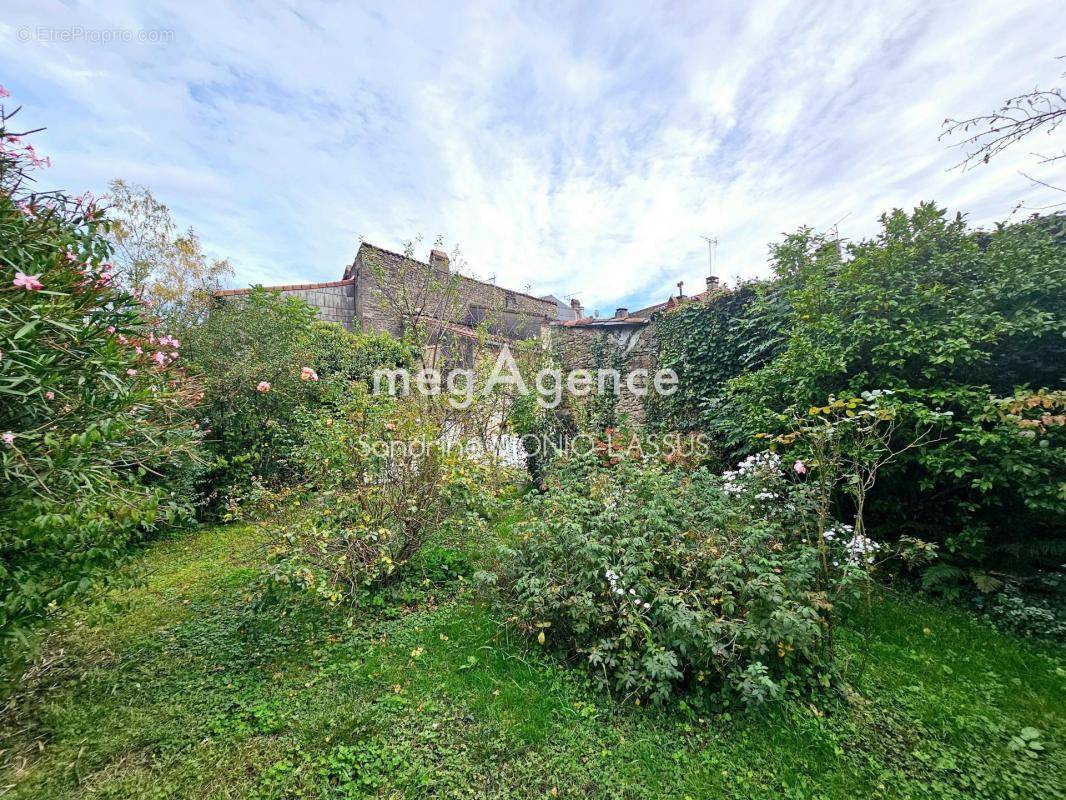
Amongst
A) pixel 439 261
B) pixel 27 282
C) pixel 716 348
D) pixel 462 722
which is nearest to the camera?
pixel 27 282

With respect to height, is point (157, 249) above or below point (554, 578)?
above

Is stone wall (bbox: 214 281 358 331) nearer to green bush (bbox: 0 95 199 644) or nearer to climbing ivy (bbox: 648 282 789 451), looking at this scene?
climbing ivy (bbox: 648 282 789 451)

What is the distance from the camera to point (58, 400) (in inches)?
74.9

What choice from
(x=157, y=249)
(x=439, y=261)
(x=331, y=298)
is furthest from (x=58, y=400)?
(x=157, y=249)

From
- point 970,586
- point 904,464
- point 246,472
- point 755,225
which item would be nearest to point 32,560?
point 246,472

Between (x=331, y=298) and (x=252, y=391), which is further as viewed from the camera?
(x=331, y=298)

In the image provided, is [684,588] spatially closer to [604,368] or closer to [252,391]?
[604,368]

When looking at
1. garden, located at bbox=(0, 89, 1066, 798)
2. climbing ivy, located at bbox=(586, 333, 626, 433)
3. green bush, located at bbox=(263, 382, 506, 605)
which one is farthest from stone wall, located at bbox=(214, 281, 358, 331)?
green bush, located at bbox=(263, 382, 506, 605)

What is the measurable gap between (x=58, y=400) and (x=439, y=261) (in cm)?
388

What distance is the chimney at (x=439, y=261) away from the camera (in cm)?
500

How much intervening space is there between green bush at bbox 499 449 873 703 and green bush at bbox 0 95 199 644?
7.60 ft

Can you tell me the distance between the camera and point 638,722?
218 cm

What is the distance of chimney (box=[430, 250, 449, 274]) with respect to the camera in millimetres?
4996

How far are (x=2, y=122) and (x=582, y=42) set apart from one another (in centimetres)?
575
